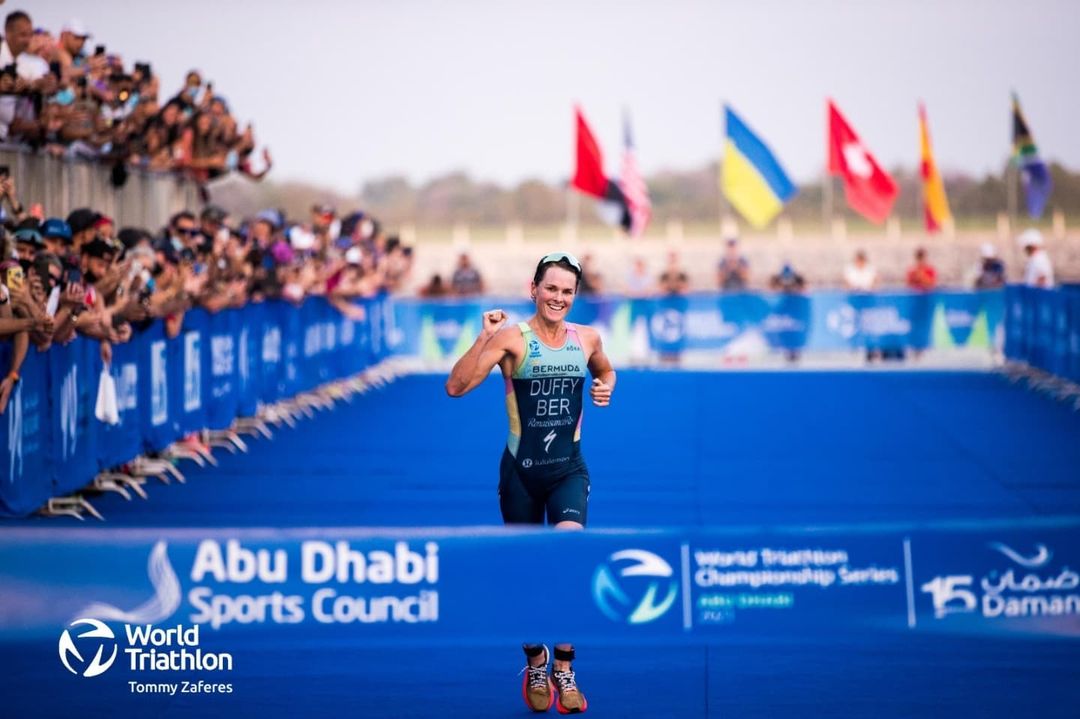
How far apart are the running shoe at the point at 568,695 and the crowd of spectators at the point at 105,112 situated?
10.0 m

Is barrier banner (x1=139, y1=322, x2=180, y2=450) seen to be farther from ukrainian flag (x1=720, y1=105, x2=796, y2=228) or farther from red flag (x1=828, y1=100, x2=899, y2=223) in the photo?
red flag (x1=828, y1=100, x2=899, y2=223)

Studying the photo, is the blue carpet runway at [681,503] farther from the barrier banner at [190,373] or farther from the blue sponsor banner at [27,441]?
the barrier banner at [190,373]

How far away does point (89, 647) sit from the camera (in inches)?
277

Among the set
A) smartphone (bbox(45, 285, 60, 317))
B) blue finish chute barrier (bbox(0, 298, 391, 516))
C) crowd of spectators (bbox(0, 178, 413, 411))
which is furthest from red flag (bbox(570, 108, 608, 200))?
smartphone (bbox(45, 285, 60, 317))

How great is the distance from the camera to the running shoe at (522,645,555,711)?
8.10 meters

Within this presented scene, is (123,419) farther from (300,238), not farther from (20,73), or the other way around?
(300,238)

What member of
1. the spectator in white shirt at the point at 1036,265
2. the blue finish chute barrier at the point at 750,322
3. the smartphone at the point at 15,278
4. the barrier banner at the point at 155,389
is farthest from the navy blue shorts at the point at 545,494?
the blue finish chute barrier at the point at 750,322

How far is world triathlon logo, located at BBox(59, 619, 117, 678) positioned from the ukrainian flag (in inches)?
1210

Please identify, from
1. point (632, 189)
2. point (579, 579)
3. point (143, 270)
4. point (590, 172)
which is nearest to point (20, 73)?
point (143, 270)

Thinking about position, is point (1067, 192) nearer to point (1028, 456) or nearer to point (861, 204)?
point (861, 204)

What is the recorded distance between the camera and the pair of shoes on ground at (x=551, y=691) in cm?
807

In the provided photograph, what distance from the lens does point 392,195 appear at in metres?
114

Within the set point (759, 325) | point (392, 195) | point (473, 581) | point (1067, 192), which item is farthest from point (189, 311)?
point (392, 195)

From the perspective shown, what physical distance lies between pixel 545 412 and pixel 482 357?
444mm
